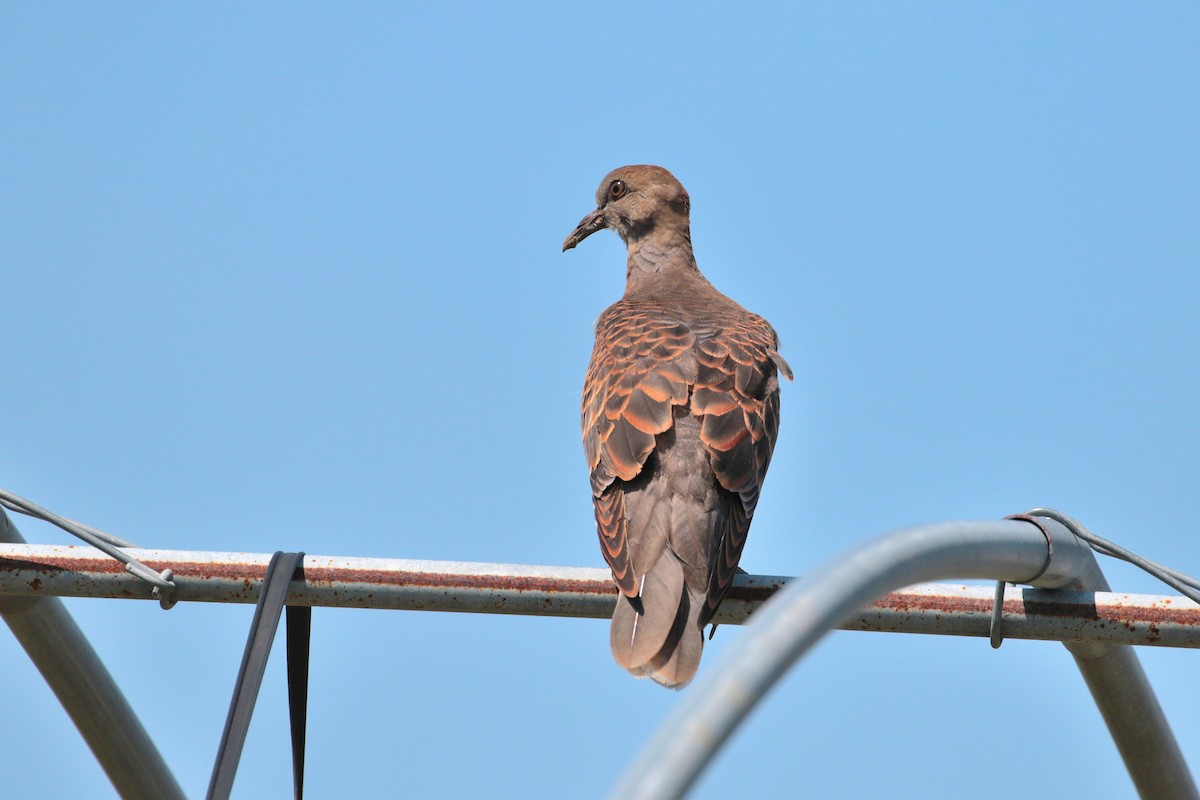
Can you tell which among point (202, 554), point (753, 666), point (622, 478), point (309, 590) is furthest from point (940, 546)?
point (622, 478)

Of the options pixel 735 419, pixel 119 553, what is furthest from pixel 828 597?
pixel 735 419

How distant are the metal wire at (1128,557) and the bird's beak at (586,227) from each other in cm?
492

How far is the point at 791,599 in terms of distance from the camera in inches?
77.6

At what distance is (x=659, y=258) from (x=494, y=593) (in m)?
4.59

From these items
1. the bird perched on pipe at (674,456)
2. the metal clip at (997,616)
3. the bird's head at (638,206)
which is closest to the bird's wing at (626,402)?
the bird perched on pipe at (674,456)

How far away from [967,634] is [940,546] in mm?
826

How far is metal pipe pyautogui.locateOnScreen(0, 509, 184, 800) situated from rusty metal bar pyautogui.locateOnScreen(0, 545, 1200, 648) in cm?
51

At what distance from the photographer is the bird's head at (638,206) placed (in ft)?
25.3

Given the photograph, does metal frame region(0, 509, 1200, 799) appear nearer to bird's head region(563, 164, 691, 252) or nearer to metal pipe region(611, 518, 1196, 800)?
metal pipe region(611, 518, 1196, 800)

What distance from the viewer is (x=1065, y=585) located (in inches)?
125

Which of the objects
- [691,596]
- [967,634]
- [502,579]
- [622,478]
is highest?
[622,478]

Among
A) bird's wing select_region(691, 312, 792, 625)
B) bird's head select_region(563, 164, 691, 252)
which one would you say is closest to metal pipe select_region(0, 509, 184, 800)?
bird's wing select_region(691, 312, 792, 625)

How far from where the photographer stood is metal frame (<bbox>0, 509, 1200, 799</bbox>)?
7.27ft

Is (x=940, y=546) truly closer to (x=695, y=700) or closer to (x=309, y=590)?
(x=695, y=700)
